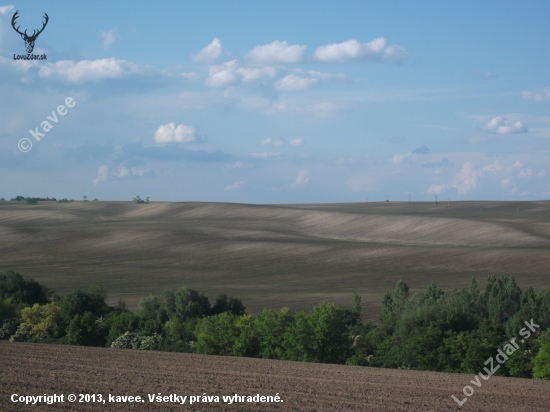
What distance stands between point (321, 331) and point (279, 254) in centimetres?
4604

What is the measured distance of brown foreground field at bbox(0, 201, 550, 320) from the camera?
61406mm

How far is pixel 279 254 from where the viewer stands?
80938 mm

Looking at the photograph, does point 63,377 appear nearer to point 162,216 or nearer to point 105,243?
point 105,243

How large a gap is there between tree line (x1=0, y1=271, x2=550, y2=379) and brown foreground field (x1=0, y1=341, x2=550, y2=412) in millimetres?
4116

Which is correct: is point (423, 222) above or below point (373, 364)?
above

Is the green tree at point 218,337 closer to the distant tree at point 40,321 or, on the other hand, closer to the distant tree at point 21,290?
the distant tree at point 40,321

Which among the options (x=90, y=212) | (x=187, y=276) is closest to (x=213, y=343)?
(x=187, y=276)

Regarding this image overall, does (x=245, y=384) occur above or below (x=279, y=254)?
below

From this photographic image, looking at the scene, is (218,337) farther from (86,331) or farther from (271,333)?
(86,331)

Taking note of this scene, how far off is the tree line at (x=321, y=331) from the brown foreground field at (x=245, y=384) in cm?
412

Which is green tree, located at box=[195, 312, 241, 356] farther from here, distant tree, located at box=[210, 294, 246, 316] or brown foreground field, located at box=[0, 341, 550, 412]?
distant tree, located at box=[210, 294, 246, 316]

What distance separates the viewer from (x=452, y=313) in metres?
35.9

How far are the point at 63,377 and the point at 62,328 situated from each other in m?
20.5

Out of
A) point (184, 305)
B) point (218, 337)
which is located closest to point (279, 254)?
point (184, 305)
